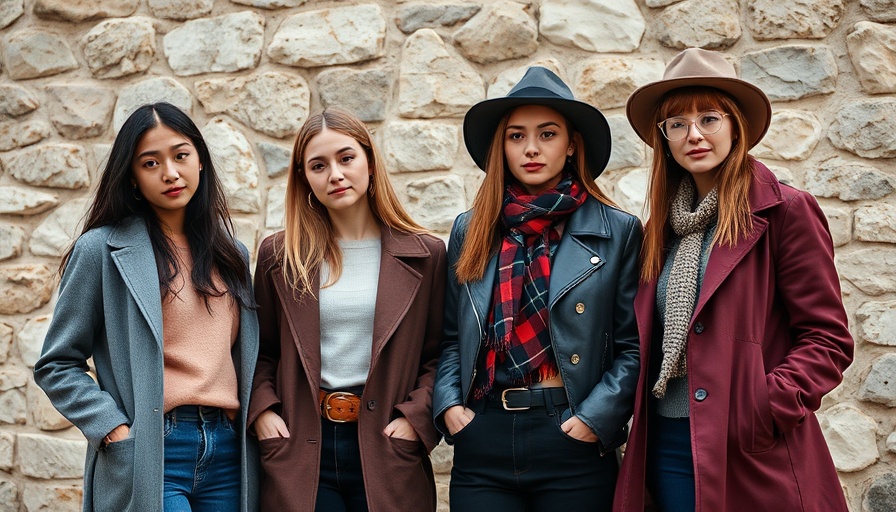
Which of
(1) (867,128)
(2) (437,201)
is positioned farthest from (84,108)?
(1) (867,128)

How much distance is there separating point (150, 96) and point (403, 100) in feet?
4.07

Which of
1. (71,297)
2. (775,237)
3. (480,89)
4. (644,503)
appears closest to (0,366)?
(71,297)

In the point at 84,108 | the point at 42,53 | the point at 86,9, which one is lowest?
the point at 84,108

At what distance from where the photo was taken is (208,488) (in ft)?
8.21

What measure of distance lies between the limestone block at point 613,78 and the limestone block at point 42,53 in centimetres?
247

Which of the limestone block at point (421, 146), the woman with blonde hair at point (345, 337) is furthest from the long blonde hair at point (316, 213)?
the limestone block at point (421, 146)

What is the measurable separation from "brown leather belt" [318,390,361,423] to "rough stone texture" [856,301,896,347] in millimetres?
2092

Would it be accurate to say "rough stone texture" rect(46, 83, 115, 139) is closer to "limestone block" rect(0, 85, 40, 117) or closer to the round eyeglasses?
"limestone block" rect(0, 85, 40, 117)

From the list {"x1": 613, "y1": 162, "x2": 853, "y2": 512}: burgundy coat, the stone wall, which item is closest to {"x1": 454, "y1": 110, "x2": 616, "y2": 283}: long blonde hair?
{"x1": 613, "y1": 162, "x2": 853, "y2": 512}: burgundy coat

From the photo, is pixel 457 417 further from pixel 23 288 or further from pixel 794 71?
pixel 23 288

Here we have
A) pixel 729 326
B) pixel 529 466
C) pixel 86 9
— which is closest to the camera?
pixel 729 326

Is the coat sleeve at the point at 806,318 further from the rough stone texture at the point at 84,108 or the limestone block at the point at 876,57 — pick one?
the rough stone texture at the point at 84,108

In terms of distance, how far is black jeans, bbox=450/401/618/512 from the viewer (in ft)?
7.89

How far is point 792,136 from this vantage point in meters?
3.50
